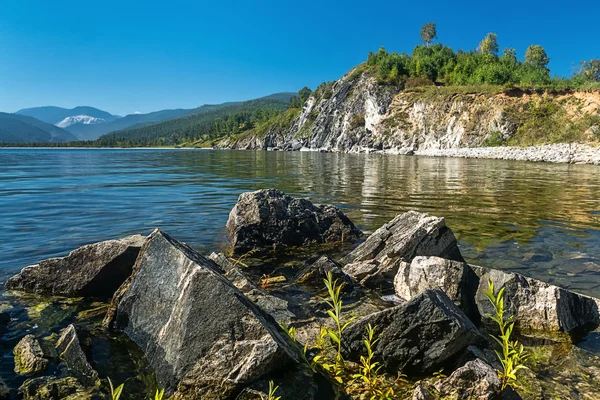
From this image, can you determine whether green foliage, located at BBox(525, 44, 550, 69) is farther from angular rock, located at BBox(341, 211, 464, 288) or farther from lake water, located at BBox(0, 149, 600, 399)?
angular rock, located at BBox(341, 211, 464, 288)

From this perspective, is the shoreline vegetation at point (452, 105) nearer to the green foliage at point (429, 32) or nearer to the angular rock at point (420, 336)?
the green foliage at point (429, 32)

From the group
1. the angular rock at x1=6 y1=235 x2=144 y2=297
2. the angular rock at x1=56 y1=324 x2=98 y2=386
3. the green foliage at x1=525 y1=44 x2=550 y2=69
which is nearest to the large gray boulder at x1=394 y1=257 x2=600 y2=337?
the angular rock at x1=56 y1=324 x2=98 y2=386

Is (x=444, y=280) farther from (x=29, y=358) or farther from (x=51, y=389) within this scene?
(x=29, y=358)

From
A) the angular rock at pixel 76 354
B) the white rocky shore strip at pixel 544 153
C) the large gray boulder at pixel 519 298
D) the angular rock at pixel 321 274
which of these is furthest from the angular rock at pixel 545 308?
the white rocky shore strip at pixel 544 153

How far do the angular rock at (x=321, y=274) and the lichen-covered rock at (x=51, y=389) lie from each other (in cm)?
477

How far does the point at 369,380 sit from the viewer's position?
4406 millimetres

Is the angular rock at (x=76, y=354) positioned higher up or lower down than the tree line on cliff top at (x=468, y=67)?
lower down

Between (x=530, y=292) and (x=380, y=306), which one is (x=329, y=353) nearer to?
(x=380, y=306)

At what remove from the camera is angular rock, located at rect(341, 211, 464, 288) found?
324 inches

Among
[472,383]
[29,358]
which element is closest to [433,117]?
[472,383]

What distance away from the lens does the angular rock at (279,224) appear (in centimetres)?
1114

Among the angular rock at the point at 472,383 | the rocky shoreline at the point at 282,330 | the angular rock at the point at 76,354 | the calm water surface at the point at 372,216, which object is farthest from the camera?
the calm water surface at the point at 372,216

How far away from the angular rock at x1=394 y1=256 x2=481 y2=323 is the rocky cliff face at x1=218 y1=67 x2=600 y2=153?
78.1m

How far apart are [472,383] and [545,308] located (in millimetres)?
2919
